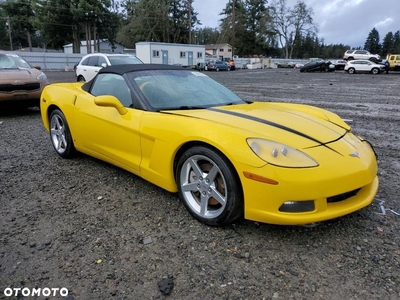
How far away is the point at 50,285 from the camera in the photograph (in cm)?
194

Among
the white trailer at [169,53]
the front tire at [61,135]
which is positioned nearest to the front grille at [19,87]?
the front tire at [61,135]

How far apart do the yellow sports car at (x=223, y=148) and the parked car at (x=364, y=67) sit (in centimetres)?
3071

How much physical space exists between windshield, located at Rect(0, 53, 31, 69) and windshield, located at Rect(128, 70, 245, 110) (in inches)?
219

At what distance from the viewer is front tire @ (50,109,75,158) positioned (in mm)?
4020

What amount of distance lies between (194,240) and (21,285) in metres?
1.15

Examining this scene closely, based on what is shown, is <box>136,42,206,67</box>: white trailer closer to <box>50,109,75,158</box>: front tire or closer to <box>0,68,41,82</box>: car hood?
<box>0,68,41,82</box>: car hood

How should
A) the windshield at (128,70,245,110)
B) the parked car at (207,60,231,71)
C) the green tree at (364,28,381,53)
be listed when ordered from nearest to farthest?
the windshield at (128,70,245,110), the parked car at (207,60,231,71), the green tree at (364,28,381,53)

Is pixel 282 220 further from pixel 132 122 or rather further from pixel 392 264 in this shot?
pixel 132 122

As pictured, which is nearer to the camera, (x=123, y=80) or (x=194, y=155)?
(x=194, y=155)

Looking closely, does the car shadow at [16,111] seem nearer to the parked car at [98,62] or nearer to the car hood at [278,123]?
the parked car at [98,62]

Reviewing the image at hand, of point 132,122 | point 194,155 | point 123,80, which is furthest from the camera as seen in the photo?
point 123,80

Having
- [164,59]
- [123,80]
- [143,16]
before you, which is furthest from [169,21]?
[123,80]

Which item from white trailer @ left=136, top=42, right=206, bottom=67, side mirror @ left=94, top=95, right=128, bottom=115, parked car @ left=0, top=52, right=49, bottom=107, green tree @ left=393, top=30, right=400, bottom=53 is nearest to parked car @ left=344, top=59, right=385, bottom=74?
white trailer @ left=136, top=42, right=206, bottom=67

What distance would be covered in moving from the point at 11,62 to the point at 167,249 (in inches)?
288
